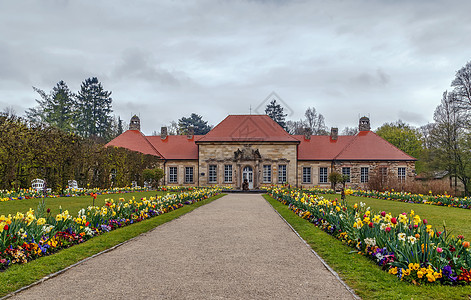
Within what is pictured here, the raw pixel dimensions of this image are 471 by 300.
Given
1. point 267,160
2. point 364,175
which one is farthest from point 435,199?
point 267,160

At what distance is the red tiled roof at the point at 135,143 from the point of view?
36000 mm

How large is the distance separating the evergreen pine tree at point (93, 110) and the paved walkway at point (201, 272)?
172 feet

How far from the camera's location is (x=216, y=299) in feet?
14.5

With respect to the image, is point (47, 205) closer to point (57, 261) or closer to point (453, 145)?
point (57, 261)

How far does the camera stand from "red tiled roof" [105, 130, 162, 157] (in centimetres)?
3600

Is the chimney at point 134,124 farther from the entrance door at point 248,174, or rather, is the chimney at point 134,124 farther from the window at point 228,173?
the entrance door at point 248,174

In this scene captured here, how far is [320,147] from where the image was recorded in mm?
36906

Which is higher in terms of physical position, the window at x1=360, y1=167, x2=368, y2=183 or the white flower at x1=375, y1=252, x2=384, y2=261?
the window at x1=360, y1=167, x2=368, y2=183

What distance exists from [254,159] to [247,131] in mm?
3039

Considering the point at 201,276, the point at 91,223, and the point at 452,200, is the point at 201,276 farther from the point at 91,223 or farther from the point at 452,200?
the point at 452,200

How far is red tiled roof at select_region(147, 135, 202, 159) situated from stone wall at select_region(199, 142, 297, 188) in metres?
2.90

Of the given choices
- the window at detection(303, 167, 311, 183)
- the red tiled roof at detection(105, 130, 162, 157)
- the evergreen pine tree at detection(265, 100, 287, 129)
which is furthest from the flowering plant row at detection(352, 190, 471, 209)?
the evergreen pine tree at detection(265, 100, 287, 129)

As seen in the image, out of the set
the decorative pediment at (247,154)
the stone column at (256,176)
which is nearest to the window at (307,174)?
the stone column at (256,176)

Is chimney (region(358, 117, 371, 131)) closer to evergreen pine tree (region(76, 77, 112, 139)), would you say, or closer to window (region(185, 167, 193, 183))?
window (region(185, 167, 193, 183))
